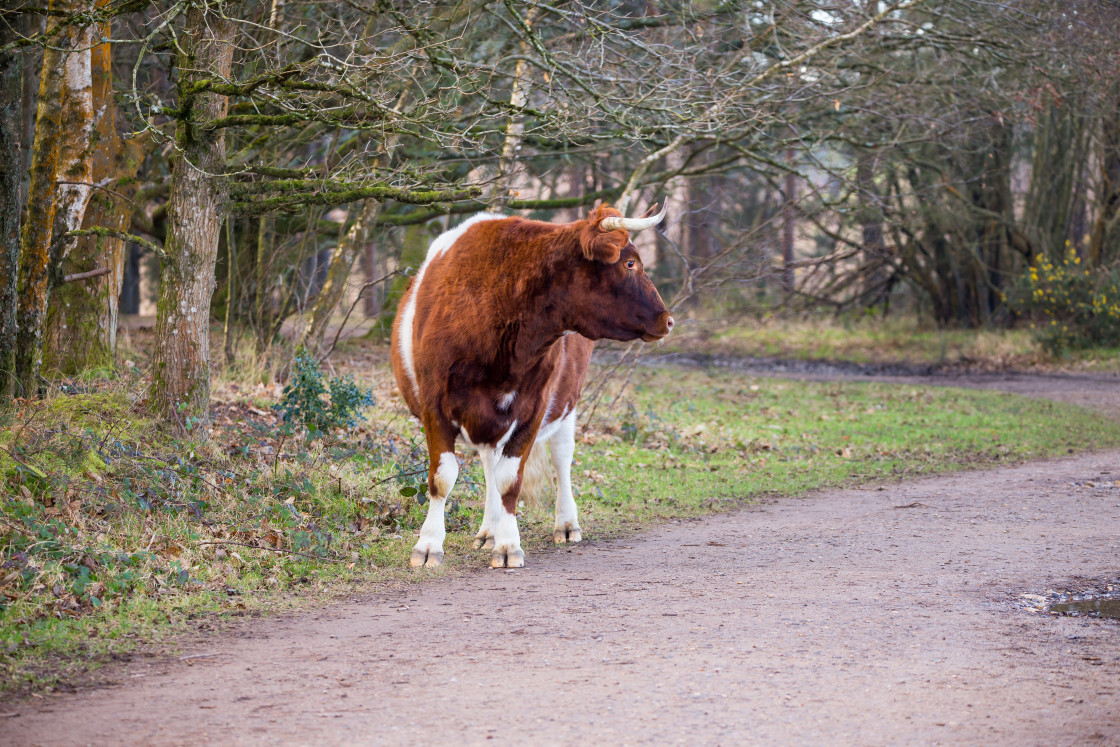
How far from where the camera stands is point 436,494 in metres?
6.39

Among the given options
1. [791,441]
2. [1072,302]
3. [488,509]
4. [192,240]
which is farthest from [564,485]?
[1072,302]

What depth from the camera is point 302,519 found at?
669cm

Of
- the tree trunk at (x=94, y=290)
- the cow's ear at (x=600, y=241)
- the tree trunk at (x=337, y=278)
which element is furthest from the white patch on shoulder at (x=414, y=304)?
the tree trunk at (x=337, y=278)

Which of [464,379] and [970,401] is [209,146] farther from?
[970,401]

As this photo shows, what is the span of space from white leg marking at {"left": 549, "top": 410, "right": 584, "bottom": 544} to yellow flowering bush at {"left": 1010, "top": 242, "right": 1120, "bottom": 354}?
53.1 ft

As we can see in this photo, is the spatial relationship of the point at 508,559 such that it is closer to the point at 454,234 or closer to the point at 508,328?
the point at 508,328

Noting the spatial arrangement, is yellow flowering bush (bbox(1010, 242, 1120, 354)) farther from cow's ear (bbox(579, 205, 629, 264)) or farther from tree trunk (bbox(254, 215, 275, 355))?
cow's ear (bbox(579, 205, 629, 264))

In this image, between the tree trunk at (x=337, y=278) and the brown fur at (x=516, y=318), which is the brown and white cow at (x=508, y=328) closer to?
the brown fur at (x=516, y=318)

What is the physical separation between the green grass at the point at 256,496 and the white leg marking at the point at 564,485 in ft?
0.85

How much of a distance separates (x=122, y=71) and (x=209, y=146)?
808 cm

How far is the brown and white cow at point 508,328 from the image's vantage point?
6281 mm

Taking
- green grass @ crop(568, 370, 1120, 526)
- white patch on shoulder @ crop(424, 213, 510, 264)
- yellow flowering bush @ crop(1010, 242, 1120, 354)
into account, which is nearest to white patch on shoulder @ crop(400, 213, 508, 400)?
white patch on shoulder @ crop(424, 213, 510, 264)

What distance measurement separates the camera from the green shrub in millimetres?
8344

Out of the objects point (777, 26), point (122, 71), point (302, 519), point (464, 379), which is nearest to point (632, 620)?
point (464, 379)
